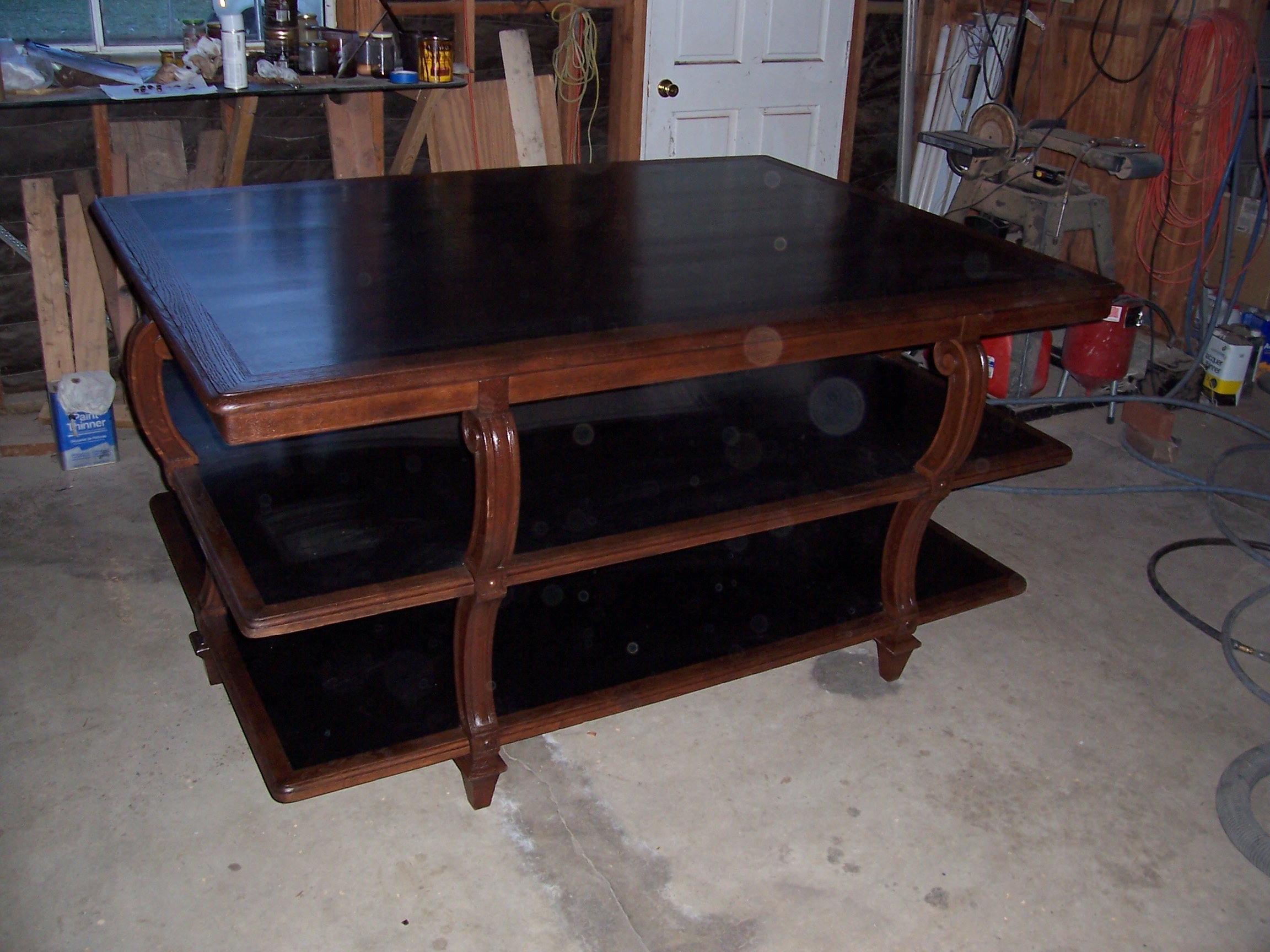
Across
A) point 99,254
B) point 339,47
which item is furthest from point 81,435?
point 339,47

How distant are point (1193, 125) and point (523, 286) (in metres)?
3.44

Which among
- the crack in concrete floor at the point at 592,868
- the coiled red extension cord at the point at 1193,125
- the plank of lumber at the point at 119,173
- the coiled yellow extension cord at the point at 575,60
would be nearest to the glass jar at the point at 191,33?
the plank of lumber at the point at 119,173

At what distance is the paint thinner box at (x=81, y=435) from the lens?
2975 mm

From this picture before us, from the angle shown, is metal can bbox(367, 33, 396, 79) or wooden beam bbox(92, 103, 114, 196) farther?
metal can bbox(367, 33, 396, 79)

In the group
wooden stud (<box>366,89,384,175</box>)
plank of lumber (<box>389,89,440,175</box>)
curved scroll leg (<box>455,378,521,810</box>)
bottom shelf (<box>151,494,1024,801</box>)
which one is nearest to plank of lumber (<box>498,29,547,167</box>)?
plank of lumber (<box>389,89,440,175</box>)

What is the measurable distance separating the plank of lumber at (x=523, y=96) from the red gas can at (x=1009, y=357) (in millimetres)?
1737

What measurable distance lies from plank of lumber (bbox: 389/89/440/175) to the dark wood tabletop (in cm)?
106

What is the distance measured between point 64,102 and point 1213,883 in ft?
10.7

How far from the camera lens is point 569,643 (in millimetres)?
2062

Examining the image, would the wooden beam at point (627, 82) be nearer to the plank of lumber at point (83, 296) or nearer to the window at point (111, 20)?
the window at point (111, 20)

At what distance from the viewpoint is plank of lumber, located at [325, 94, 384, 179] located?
11.3 ft

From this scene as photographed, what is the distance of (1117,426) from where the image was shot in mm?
3646

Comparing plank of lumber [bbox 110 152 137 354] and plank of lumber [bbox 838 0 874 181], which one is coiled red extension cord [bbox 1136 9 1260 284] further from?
plank of lumber [bbox 110 152 137 354]

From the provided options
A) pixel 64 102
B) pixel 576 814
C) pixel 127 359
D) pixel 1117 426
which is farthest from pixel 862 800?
pixel 64 102
